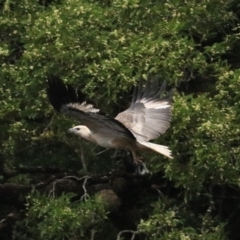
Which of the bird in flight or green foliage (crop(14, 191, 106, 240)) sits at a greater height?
the bird in flight

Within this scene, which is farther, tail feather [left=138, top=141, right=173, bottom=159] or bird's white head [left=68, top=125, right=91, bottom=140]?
bird's white head [left=68, top=125, right=91, bottom=140]

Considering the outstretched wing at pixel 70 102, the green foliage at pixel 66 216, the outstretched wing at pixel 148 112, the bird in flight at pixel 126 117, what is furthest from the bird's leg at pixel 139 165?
the outstretched wing at pixel 70 102

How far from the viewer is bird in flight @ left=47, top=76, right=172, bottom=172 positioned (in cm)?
930

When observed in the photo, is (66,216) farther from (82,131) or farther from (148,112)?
(148,112)

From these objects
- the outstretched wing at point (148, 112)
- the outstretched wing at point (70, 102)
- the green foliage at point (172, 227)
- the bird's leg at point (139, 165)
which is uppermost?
the outstretched wing at point (70, 102)

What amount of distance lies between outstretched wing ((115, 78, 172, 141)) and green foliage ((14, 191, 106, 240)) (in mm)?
717

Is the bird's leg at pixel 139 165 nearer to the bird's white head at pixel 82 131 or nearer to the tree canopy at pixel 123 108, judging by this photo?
the tree canopy at pixel 123 108

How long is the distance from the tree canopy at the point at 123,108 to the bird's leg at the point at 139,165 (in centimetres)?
8

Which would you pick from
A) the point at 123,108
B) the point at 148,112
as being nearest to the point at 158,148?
the point at 148,112

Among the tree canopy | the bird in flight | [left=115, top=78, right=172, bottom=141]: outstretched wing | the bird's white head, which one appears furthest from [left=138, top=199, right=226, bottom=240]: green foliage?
the bird's white head

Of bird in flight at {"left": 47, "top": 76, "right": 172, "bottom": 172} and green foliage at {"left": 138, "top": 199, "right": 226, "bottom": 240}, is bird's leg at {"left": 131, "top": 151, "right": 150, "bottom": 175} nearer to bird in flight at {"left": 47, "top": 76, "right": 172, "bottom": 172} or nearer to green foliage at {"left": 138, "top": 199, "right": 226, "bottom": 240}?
bird in flight at {"left": 47, "top": 76, "right": 172, "bottom": 172}

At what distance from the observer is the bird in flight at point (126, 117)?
9297 millimetres

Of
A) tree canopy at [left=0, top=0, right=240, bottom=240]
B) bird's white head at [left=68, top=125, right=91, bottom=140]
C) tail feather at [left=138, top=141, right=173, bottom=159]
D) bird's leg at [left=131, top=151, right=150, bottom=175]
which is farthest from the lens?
bird's leg at [left=131, top=151, right=150, bottom=175]

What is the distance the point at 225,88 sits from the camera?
409 inches
